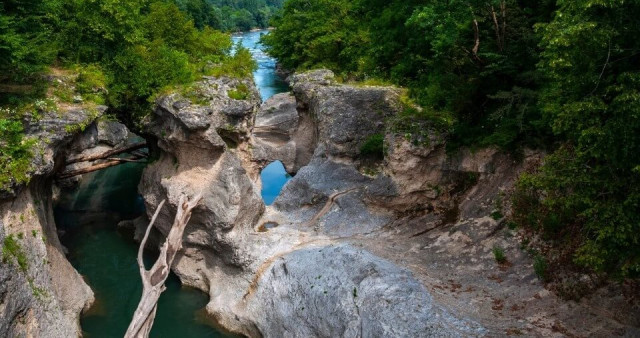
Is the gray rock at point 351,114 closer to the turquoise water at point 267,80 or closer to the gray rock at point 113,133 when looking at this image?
the gray rock at point 113,133

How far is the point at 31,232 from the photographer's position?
15.2 m

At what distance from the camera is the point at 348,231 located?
63.1ft

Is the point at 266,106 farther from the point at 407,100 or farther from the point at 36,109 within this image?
the point at 36,109

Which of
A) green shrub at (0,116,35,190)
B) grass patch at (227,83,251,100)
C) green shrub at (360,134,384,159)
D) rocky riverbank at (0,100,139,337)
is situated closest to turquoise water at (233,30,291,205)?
grass patch at (227,83,251,100)

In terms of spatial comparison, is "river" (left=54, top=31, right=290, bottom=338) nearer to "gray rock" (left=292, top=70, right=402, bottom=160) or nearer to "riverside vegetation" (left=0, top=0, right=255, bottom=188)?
"riverside vegetation" (left=0, top=0, right=255, bottom=188)

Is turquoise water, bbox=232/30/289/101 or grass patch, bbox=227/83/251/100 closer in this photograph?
grass patch, bbox=227/83/251/100

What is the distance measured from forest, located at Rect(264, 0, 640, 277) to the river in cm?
1012

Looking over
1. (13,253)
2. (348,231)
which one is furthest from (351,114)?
(13,253)

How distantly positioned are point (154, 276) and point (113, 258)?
7623 mm

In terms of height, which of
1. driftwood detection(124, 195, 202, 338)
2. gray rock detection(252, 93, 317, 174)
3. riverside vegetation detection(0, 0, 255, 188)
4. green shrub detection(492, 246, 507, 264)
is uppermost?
riverside vegetation detection(0, 0, 255, 188)

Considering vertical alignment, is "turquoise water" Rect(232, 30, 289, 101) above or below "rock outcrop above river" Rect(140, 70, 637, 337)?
below

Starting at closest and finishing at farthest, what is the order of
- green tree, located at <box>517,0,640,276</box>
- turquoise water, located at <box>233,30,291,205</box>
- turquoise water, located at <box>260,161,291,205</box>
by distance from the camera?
green tree, located at <box>517,0,640,276</box>, turquoise water, located at <box>260,161,291,205</box>, turquoise water, located at <box>233,30,291,205</box>

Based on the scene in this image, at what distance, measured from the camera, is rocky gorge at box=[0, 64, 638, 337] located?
13.1 metres

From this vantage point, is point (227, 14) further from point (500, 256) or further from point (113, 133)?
point (500, 256)
